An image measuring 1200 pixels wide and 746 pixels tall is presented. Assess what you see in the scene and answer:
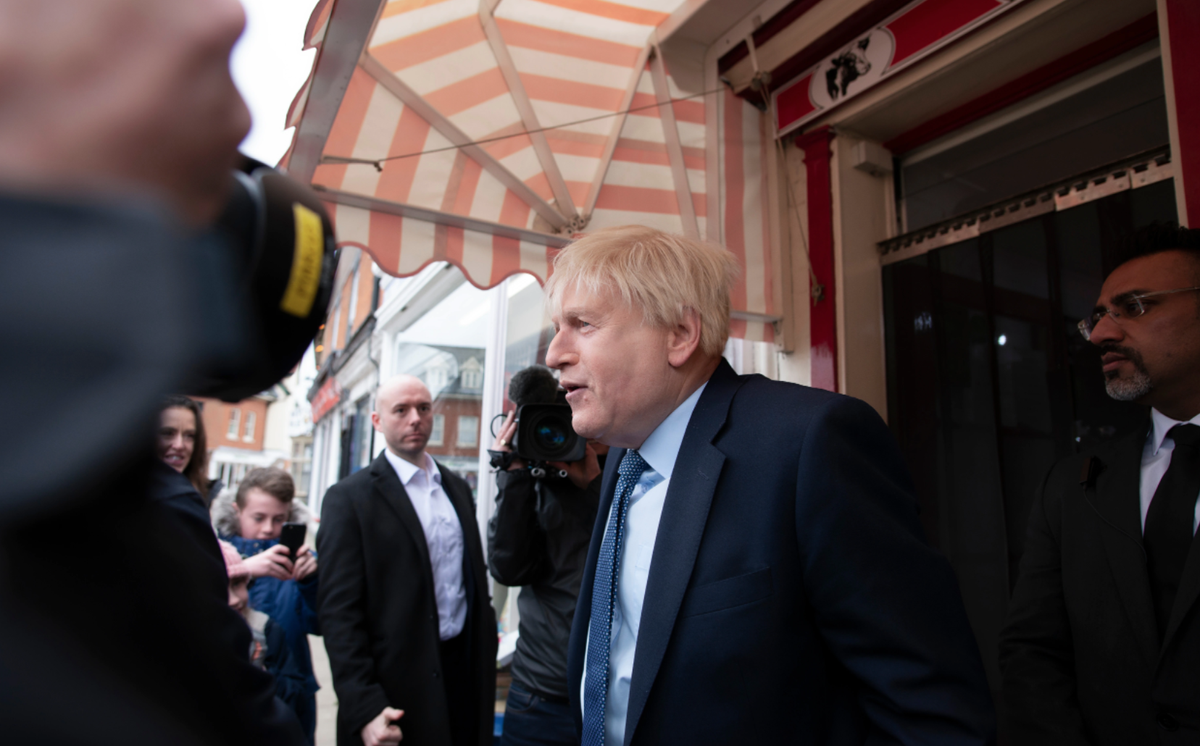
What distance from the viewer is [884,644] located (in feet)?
3.16

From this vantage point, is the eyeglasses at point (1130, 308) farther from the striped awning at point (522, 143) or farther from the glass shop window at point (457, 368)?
the glass shop window at point (457, 368)

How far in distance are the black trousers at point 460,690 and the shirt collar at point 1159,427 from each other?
92.9 inches

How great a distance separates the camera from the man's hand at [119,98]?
0.79 ft

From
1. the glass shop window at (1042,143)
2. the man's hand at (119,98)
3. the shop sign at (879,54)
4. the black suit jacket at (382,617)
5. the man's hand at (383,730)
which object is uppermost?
the shop sign at (879,54)

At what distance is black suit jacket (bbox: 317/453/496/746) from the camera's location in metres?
2.16

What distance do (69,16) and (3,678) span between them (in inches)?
10.3

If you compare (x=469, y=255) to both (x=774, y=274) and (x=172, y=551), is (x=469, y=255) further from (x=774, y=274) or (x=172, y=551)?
(x=172, y=551)

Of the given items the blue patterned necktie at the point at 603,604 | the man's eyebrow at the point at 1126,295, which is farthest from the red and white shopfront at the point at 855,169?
the blue patterned necktie at the point at 603,604

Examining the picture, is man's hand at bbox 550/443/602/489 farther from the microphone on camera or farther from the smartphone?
the smartphone

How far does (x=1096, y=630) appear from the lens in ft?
5.57

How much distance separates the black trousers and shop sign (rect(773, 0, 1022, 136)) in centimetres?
325

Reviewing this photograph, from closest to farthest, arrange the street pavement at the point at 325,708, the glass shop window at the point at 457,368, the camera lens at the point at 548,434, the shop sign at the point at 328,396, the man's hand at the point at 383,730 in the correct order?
the man's hand at the point at 383,730 < the camera lens at the point at 548,434 < the street pavement at the point at 325,708 < the glass shop window at the point at 457,368 < the shop sign at the point at 328,396

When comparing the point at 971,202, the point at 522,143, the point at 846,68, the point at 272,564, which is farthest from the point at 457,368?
the point at 971,202

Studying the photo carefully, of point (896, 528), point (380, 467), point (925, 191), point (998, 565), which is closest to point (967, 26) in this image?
point (925, 191)
